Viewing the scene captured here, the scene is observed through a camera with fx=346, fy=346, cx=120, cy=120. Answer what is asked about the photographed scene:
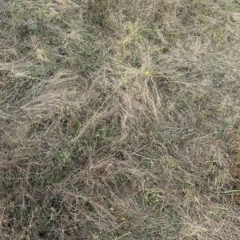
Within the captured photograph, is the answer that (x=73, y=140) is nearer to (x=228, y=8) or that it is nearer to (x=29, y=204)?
(x=29, y=204)

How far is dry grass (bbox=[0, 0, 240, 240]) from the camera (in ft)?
7.36

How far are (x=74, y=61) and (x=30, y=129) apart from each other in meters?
0.73

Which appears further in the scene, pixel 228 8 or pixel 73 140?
pixel 228 8

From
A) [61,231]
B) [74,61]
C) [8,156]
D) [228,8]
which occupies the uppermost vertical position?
[228,8]

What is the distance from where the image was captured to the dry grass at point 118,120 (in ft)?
7.36

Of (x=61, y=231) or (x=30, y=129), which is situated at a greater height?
(x=30, y=129)

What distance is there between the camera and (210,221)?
231cm

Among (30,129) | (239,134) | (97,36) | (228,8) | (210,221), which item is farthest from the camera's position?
(228,8)

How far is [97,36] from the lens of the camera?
10.1 feet

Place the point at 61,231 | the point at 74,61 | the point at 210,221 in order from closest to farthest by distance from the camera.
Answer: the point at 61,231
the point at 210,221
the point at 74,61

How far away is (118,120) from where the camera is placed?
8.61ft

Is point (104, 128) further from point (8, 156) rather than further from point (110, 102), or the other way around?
point (8, 156)

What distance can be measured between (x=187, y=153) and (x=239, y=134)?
45 centimetres

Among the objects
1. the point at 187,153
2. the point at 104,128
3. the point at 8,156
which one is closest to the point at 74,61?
the point at 104,128
